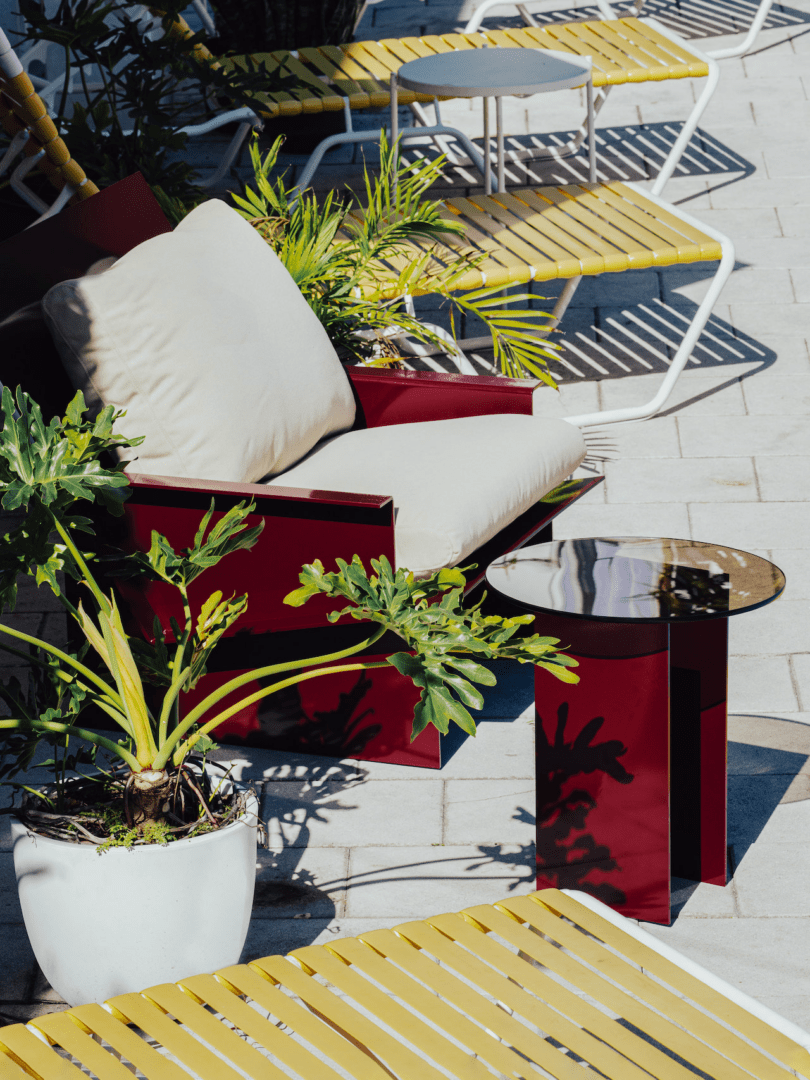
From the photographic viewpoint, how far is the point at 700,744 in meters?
2.69

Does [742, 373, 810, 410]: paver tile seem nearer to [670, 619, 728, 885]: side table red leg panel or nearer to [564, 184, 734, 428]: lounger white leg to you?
[564, 184, 734, 428]: lounger white leg

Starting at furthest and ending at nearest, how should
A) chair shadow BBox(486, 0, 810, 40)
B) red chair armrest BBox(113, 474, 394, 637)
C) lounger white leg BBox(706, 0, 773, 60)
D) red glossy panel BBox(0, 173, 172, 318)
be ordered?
1. chair shadow BBox(486, 0, 810, 40)
2. lounger white leg BBox(706, 0, 773, 60)
3. red glossy panel BBox(0, 173, 172, 318)
4. red chair armrest BBox(113, 474, 394, 637)

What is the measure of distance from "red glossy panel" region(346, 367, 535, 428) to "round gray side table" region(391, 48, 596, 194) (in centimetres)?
178

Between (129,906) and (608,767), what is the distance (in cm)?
90

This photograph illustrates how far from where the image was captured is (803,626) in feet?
12.3

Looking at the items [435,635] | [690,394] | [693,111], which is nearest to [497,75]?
[693,111]

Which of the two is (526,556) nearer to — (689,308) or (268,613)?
(268,613)

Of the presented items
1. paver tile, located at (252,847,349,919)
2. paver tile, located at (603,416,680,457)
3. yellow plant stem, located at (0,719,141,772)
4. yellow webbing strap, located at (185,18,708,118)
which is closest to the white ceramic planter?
yellow plant stem, located at (0,719,141,772)

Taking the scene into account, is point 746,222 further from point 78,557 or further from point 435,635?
A: point 78,557

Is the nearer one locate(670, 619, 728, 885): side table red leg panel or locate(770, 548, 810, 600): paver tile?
locate(670, 619, 728, 885): side table red leg panel

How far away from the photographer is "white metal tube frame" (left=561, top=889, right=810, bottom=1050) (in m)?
1.76

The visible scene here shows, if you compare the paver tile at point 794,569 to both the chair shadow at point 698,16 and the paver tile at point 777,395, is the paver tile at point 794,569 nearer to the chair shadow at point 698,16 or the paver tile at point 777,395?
the paver tile at point 777,395

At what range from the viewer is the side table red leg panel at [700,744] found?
266 centimetres

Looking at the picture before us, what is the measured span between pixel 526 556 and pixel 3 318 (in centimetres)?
138
